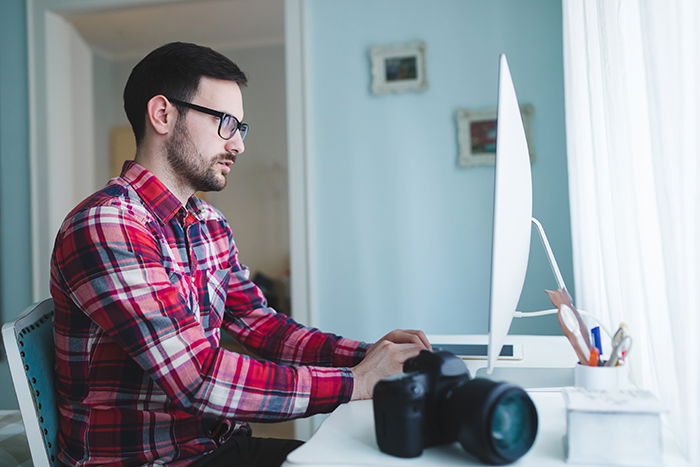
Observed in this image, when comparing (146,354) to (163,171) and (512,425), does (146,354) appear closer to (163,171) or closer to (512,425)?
(163,171)

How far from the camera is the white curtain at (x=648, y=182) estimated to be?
31.0 inches

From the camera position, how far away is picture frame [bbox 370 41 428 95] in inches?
100

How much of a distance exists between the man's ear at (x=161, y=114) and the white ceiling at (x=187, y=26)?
3358 millimetres

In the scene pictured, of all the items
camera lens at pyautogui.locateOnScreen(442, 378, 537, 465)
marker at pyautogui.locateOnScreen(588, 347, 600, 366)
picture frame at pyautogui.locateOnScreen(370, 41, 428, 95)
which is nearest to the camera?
camera lens at pyautogui.locateOnScreen(442, 378, 537, 465)

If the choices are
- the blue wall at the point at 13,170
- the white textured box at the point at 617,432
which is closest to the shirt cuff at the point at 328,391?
the white textured box at the point at 617,432

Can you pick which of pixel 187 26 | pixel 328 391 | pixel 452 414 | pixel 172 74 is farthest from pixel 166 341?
pixel 187 26

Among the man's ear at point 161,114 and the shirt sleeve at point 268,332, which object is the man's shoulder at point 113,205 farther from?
the shirt sleeve at point 268,332

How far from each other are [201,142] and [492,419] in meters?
0.91

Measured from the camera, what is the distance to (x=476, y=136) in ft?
8.20

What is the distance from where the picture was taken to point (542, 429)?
0.84m

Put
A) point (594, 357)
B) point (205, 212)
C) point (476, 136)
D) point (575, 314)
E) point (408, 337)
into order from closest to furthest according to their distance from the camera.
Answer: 1. point (594, 357)
2. point (575, 314)
3. point (408, 337)
4. point (205, 212)
5. point (476, 136)

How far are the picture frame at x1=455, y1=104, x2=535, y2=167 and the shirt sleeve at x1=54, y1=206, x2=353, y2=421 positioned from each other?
65.4 inches

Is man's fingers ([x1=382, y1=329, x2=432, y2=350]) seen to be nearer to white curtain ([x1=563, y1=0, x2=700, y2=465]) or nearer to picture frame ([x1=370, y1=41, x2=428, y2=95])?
white curtain ([x1=563, y1=0, x2=700, y2=465])

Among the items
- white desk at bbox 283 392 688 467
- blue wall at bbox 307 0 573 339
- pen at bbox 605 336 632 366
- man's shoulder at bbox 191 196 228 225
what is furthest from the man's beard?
blue wall at bbox 307 0 573 339
